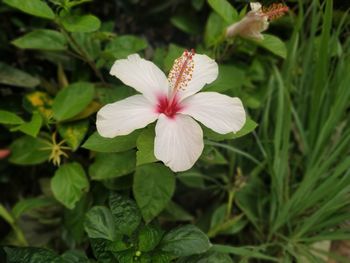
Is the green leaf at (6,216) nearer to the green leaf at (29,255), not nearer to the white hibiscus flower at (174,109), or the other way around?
the green leaf at (29,255)

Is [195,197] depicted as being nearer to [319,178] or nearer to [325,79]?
[319,178]

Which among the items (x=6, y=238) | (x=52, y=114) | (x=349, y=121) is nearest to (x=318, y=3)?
(x=349, y=121)

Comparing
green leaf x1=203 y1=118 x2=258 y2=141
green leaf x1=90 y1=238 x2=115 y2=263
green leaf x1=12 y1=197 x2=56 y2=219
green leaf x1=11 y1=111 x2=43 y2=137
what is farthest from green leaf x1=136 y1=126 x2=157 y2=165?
green leaf x1=12 y1=197 x2=56 y2=219

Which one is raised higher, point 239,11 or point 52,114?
point 239,11

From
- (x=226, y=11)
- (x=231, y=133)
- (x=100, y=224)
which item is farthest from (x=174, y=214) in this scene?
(x=226, y=11)

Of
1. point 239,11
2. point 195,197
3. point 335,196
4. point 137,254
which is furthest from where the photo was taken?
point 195,197

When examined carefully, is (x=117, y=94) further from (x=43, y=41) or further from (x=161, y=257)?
(x=161, y=257)

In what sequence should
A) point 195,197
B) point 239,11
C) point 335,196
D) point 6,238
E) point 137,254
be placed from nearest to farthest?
point 137,254 → point 335,196 → point 239,11 → point 6,238 → point 195,197
